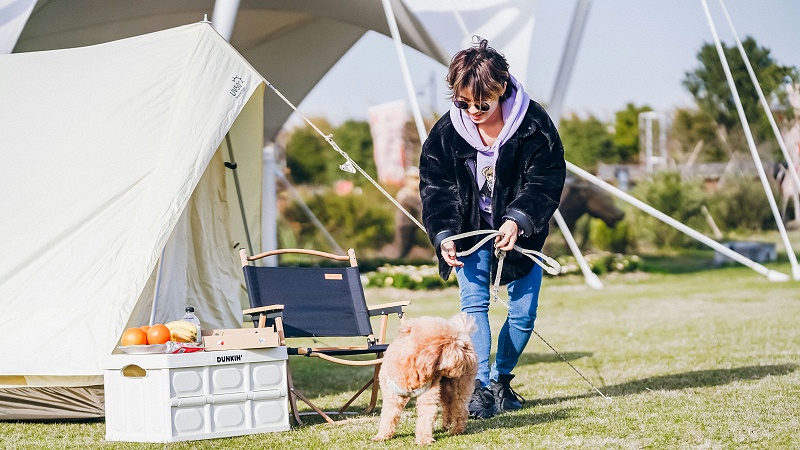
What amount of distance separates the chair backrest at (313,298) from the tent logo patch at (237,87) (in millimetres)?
817

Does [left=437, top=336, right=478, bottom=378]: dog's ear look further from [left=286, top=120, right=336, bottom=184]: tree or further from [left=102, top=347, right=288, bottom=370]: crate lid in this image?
[left=286, top=120, right=336, bottom=184]: tree

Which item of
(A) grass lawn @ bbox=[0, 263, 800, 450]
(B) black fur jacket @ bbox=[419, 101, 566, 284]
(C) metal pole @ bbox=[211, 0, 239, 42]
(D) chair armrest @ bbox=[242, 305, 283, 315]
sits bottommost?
(A) grass lawn @ bbox=[0, 263, 800, 450]

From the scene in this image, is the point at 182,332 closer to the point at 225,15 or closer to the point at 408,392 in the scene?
the point at 408,392

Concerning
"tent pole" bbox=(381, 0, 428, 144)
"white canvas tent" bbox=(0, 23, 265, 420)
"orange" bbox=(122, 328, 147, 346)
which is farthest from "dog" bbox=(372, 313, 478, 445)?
"tent pole" bbox=(381, 0, 428, 144)

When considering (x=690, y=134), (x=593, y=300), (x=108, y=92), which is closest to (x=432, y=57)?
(x=108, y=92)

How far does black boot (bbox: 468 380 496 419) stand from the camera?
364 cm

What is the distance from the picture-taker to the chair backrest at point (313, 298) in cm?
405

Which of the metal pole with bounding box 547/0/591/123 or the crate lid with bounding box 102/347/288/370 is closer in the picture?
the crate lid with bounding box 102/347/288/370

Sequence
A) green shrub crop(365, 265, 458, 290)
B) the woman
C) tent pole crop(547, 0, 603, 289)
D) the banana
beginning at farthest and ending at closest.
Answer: green shrub crop(365, 265, 458, 290)
tent pole crop(547, 0, 603, 289)
the banana
the woman

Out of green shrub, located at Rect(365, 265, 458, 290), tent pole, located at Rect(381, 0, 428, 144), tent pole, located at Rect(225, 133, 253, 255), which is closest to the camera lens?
tent pole, located at Rect(225, 133, 253, 255)

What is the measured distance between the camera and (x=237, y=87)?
14.3 feet

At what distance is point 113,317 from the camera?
365 cm

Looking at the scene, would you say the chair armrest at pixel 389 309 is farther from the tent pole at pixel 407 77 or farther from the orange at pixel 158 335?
the tent pole at pixel 407 77

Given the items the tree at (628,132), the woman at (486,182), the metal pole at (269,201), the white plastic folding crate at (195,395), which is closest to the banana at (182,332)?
the white plastic folding crate at (195,395)
